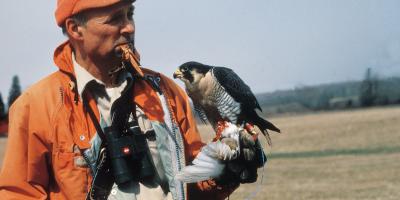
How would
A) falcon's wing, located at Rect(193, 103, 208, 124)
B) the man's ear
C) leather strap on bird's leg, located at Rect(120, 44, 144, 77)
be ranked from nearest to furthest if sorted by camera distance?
1. leather strap on bird's leg, located at Rect(120, 44, 144, 77)
2. the man's ear
3. falcon's wing, located at Rect(193, 103, 208, 124)

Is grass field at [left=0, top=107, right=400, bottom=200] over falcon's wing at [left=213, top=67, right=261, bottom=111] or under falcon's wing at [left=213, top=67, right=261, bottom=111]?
under

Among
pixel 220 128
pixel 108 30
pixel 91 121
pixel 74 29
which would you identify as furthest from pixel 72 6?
pixel 220 128

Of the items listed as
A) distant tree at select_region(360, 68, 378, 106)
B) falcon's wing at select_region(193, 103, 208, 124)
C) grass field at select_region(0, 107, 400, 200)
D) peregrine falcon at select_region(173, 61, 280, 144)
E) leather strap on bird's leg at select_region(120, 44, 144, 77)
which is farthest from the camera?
distant tree at select_region(360, 68, 378, 106)

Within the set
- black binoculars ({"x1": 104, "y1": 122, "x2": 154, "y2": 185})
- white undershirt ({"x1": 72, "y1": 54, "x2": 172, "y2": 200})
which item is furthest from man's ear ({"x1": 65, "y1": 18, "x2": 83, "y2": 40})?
black binoculars ({"x1": 104, "y1": 122, "x2": 154, "y2": 185})

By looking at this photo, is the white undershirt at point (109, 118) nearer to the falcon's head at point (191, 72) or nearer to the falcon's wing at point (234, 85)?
the falcon's head at point (191, 72)

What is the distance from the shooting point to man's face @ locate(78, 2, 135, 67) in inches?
159

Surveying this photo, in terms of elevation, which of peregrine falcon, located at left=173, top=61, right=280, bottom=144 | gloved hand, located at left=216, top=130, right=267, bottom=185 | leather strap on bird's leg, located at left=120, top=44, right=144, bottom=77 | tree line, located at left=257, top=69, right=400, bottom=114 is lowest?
tree line, located at left=257, top=69, right=400, bottom=114

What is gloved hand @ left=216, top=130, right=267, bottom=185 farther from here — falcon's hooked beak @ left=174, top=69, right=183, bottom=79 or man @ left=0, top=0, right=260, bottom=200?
falcon's hooked beak @ left=174, top=69, right=183, bottom=79

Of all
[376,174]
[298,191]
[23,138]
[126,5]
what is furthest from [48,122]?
[376,174]

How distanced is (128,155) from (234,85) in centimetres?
95

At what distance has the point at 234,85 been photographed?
4.71 m

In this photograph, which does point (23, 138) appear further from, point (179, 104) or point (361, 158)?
point (361, 158)

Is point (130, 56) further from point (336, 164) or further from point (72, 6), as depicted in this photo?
point (336, 164)

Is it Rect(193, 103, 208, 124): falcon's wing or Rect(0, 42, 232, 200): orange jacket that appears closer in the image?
Rect(0, 42, 232, 200): orange jacket
